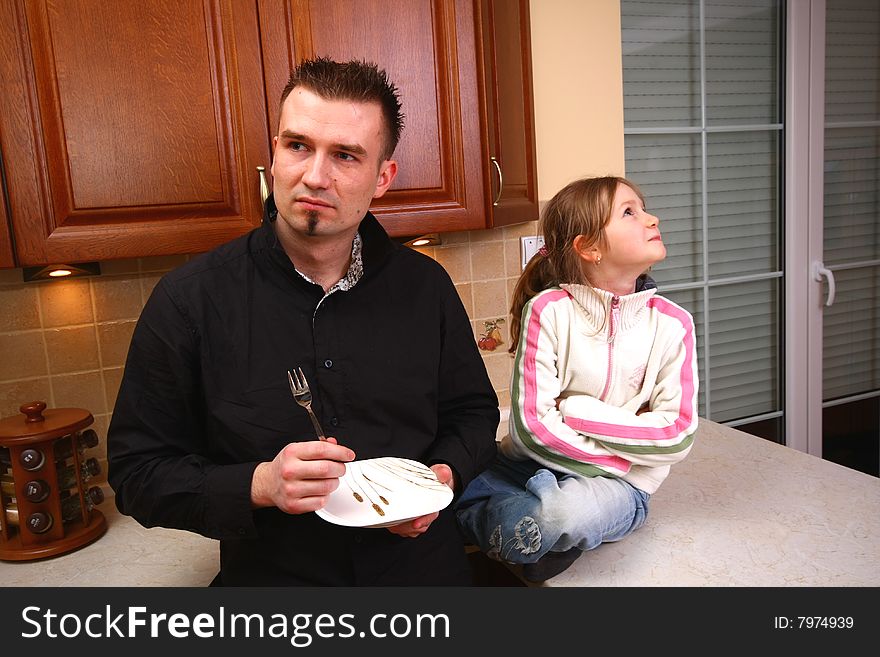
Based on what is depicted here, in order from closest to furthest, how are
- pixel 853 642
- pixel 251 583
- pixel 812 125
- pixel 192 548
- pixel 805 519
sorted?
pixel 853 642 < pixel 251 583 < pixel 805 519 < pixel 192 548 < pixel 812 125

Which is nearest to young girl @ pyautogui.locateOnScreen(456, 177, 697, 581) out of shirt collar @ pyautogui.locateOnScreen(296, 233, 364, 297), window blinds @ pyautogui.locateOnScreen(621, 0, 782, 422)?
shirt collar @ pyautogui.locateOnScreen(296, 233, 364, 297)

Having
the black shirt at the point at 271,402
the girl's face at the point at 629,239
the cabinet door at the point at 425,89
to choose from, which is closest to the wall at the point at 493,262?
the cabinet door at the point at 425,89

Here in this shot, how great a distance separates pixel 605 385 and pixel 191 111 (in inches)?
34.6

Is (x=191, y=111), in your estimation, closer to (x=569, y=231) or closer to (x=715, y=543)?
(x=569, y=231)

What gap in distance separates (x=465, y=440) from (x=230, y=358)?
415 millimetres

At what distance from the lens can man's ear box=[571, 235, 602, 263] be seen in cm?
134

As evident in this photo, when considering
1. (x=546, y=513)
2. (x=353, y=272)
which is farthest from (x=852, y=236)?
(x=353, y=272)

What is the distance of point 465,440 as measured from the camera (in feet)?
4.09

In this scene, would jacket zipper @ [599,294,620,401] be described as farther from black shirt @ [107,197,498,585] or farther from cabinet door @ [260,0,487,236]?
cabinet door @ [260,0,487,236]

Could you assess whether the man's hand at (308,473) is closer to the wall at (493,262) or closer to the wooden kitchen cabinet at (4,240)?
the wooden kitchen cabinet at (4,240)

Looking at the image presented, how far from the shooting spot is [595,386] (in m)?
1.32

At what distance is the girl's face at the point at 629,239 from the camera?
1.30 meters

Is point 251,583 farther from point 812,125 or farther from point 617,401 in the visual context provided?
point 812,125

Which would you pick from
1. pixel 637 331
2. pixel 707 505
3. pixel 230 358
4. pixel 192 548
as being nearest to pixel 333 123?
pixel 230 358
